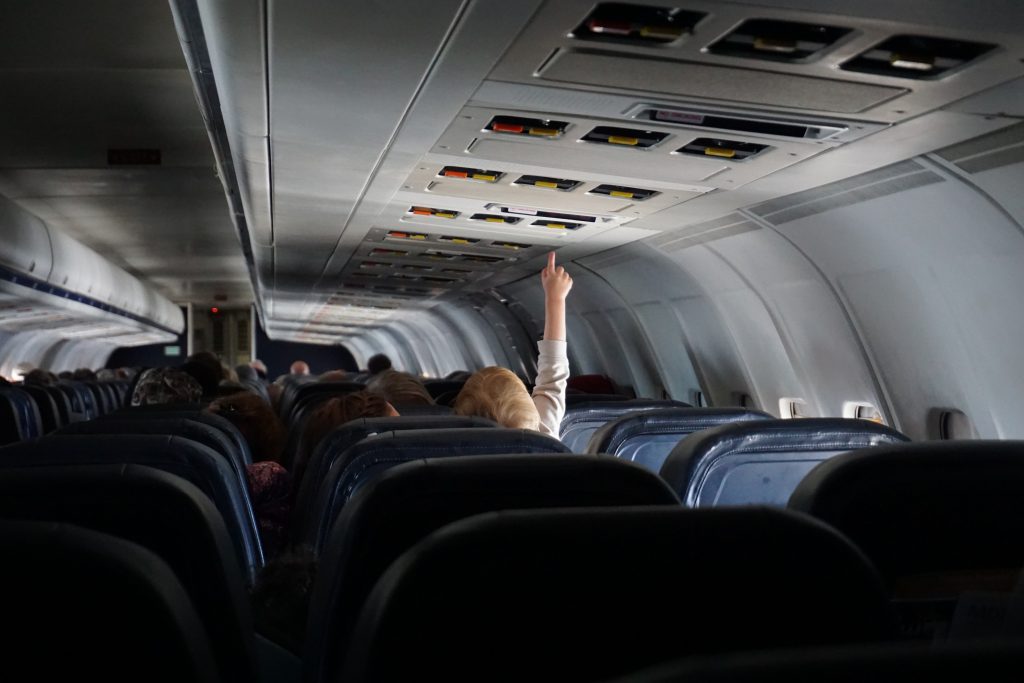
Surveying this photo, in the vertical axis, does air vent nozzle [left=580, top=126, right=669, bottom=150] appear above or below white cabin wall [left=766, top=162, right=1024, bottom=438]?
above

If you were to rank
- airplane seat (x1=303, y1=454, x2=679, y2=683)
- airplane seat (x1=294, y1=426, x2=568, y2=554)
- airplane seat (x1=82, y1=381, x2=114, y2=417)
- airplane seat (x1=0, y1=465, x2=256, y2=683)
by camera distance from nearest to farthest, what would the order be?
1. airplane seat (x1=303, y1=454, x2=679, y2=683)
2. airplane seat (x1=0, y1=465, x2=256, y2=683)
3. airplane seat (x1=294, y1=426, x2=568, y2=554)
4. airplane seat (x1=82, y1=381, x2=114, y2=417)

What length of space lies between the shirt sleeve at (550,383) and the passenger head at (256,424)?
1395mm

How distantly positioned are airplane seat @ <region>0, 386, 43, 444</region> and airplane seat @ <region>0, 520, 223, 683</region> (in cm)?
912

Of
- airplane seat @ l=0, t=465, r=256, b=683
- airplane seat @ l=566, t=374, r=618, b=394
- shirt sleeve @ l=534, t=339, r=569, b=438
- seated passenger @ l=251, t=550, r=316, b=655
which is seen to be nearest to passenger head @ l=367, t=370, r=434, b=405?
shirt sleeve @ l=534, t=339, r=569, b=438

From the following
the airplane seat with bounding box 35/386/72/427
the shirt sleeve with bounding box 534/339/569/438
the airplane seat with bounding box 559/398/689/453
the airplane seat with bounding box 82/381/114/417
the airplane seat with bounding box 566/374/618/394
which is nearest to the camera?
the shirt sleeve with bounding box 534/339/569/438

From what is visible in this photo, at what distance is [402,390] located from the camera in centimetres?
703

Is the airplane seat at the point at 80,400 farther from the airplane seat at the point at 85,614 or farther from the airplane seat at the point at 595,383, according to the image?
the airplane seat at the point at 85,614

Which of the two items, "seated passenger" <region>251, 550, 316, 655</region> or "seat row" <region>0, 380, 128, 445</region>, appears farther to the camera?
"seat row" <region>0, 380, 128, 445</region>

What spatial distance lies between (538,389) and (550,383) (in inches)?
2.4

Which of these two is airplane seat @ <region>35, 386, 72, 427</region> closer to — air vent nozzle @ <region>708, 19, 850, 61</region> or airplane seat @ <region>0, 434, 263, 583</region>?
airplane seat @ <region>0, 434, 263, 583</region>

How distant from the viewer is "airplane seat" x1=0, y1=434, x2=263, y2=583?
10.3ft

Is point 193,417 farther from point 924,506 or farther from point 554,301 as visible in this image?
point 924,506

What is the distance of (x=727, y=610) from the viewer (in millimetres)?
1396

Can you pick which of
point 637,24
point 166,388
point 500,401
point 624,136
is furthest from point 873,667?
point 166,388
